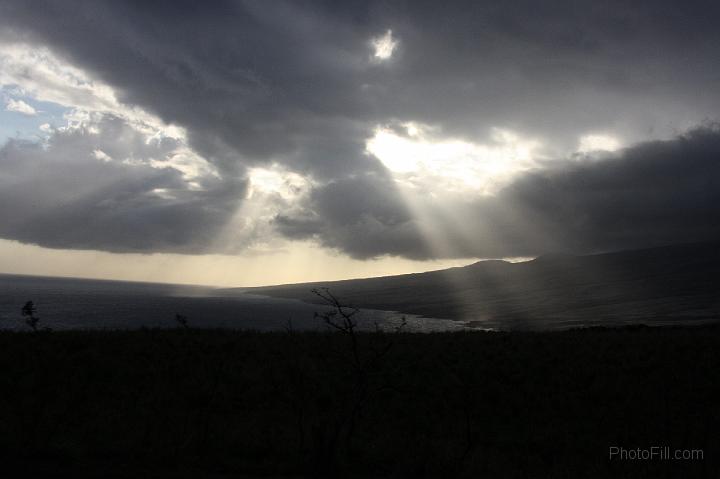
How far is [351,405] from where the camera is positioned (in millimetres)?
9617

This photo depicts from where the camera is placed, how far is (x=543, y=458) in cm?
1245

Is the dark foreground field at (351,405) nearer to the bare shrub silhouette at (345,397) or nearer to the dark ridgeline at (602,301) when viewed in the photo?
the bare shrub silhouette at (345,397)

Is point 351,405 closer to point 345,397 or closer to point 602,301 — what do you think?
point 345,397

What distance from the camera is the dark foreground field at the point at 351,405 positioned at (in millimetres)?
9734

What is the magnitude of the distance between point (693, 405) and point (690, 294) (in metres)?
135

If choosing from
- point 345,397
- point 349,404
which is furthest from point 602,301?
point 349,404

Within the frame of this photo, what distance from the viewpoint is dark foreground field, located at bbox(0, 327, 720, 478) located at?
9734 mm

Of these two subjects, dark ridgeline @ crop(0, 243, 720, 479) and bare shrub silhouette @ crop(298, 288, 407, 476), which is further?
dark ridgeline @ crop(0, 243, 720, 479)

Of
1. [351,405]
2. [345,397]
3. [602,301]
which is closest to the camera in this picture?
[351,405]

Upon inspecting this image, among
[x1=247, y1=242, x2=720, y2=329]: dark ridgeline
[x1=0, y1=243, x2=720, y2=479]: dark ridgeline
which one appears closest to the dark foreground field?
[x1=0, y1=243, x2=720, y2=479]: dark ridgeline

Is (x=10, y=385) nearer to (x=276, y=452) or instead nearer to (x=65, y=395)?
(x=65, y=395)

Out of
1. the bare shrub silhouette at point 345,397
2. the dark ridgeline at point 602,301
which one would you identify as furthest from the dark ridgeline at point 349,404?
the dark ridgeline at point 602,301

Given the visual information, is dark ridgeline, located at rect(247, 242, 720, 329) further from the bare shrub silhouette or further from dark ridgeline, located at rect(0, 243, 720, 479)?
the bare shrub silhouette

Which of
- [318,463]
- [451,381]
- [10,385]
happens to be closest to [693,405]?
[451,381]
